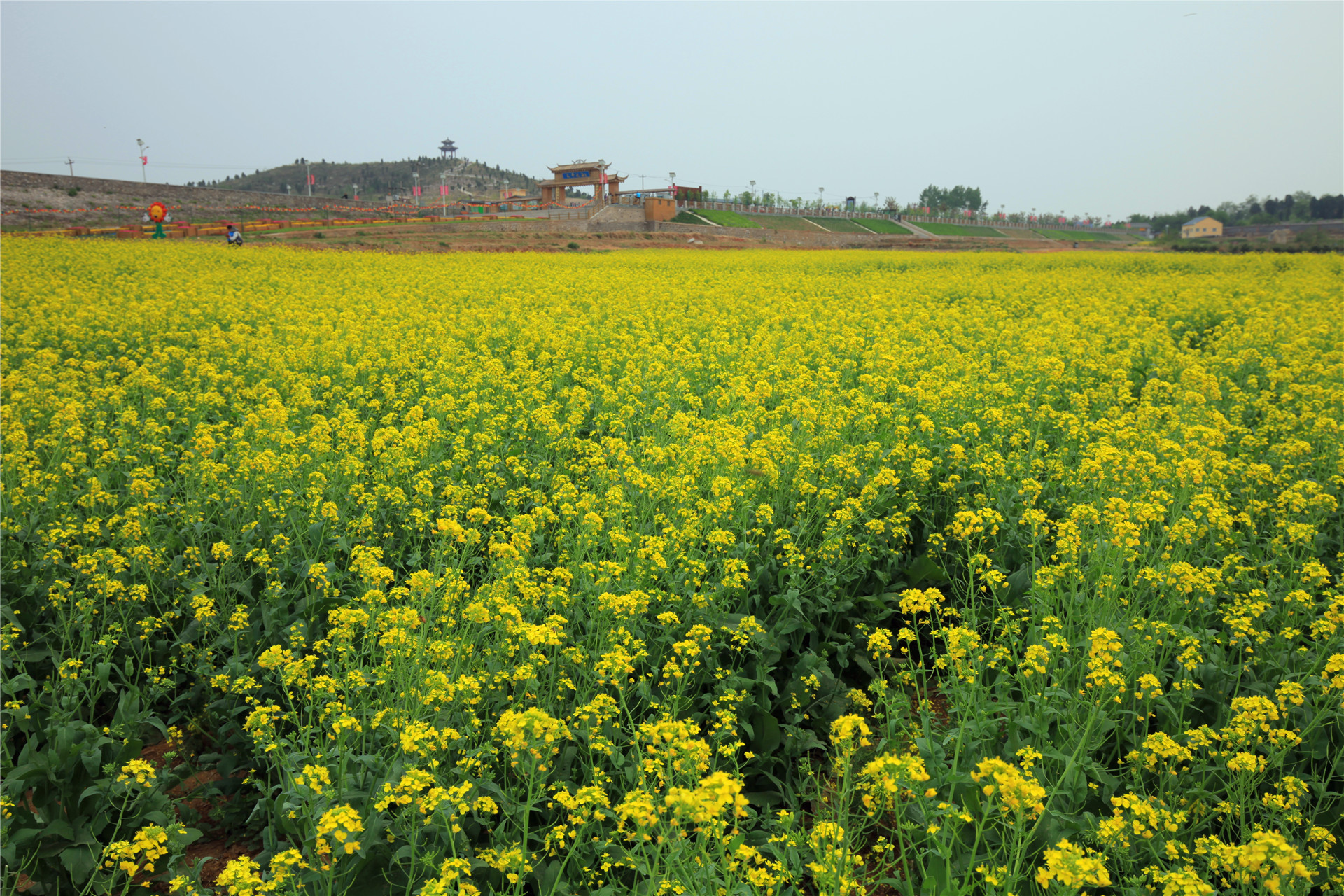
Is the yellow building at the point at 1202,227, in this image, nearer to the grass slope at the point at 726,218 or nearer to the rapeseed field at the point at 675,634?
the grass slope at the point at 726,218

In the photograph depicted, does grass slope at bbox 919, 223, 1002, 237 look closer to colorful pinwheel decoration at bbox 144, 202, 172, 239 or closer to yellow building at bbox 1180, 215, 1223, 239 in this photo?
yellow building at bbox 1180, 215, 1223, 239

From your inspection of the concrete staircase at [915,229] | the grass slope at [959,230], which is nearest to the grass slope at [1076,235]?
the grass slope at [959,230]

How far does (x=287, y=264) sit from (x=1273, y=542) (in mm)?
26380

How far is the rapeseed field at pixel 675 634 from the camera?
287 centimetres

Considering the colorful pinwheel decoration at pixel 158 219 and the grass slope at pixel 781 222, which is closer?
the colorful pinwheel decoration at pixel 158 219

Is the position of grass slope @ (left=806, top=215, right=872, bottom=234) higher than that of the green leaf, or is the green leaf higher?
grass slope @ (left=806, top=215, right=872, bottom=234)

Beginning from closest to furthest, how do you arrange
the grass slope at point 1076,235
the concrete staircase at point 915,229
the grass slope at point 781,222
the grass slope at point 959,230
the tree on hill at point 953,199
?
the grass slope at point 781,222
the concrete staircase at point 915,229
the grass slope at point 959,230
the grass slope at point 1076,235
the tree on hill at point 953,199

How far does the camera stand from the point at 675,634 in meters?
4.29

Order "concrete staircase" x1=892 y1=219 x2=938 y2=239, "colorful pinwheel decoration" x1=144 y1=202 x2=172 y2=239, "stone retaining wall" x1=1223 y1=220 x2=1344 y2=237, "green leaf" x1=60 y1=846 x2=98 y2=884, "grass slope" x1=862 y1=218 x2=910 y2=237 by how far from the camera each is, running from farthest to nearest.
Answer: "grass slope" x1=862 y1=218 x2=910 y2=237 → "concrete staircase" x1=892 y1=219 x2=938 y2=239 → "stone retaining wall" x1=1223 y1=220 x2=1344 y2=237 → "colorful pinwheel decoration" x1=144 y1=202 x2=172 y2=239 → "green leaf" x1=60 y1=846 x2=98 y2=884

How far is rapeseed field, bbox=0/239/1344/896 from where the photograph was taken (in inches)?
113

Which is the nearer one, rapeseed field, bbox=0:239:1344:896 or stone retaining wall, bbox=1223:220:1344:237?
rapeseed field, bbox=0:239:1344:896

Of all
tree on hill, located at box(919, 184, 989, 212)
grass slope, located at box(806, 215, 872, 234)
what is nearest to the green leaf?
grass slope, located at box(806, 215, 872, 234)

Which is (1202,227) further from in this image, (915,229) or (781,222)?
Result: (781,222)

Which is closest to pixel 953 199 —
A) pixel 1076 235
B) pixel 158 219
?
pixel 1076 235
